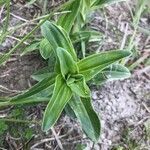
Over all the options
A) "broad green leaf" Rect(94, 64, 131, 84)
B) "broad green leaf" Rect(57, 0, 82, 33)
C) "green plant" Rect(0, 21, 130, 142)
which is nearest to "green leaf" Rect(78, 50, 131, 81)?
"green plant" Rect(0, 21, 130, 142)

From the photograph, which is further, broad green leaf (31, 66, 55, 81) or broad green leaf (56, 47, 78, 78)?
broad green leaf (31, 66, 55, 81)

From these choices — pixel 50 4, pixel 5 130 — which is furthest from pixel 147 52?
pixel 5 130

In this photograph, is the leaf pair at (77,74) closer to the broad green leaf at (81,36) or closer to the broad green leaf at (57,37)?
the broad green leaf at (57,37)

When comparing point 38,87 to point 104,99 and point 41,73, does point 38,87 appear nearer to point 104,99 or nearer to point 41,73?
point 41,73

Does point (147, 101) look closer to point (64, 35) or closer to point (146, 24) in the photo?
point (146, 24)

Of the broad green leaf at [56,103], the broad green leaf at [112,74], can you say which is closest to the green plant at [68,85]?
the broad green leaf at [56,103]

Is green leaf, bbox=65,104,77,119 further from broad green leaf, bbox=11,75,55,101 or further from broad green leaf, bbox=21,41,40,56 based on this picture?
broad green leaf, bbox=21,41,40,56

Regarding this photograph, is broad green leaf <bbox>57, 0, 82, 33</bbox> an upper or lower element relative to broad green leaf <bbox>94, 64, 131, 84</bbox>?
upper

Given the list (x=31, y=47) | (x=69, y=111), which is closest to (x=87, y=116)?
(x=69, y=111)
